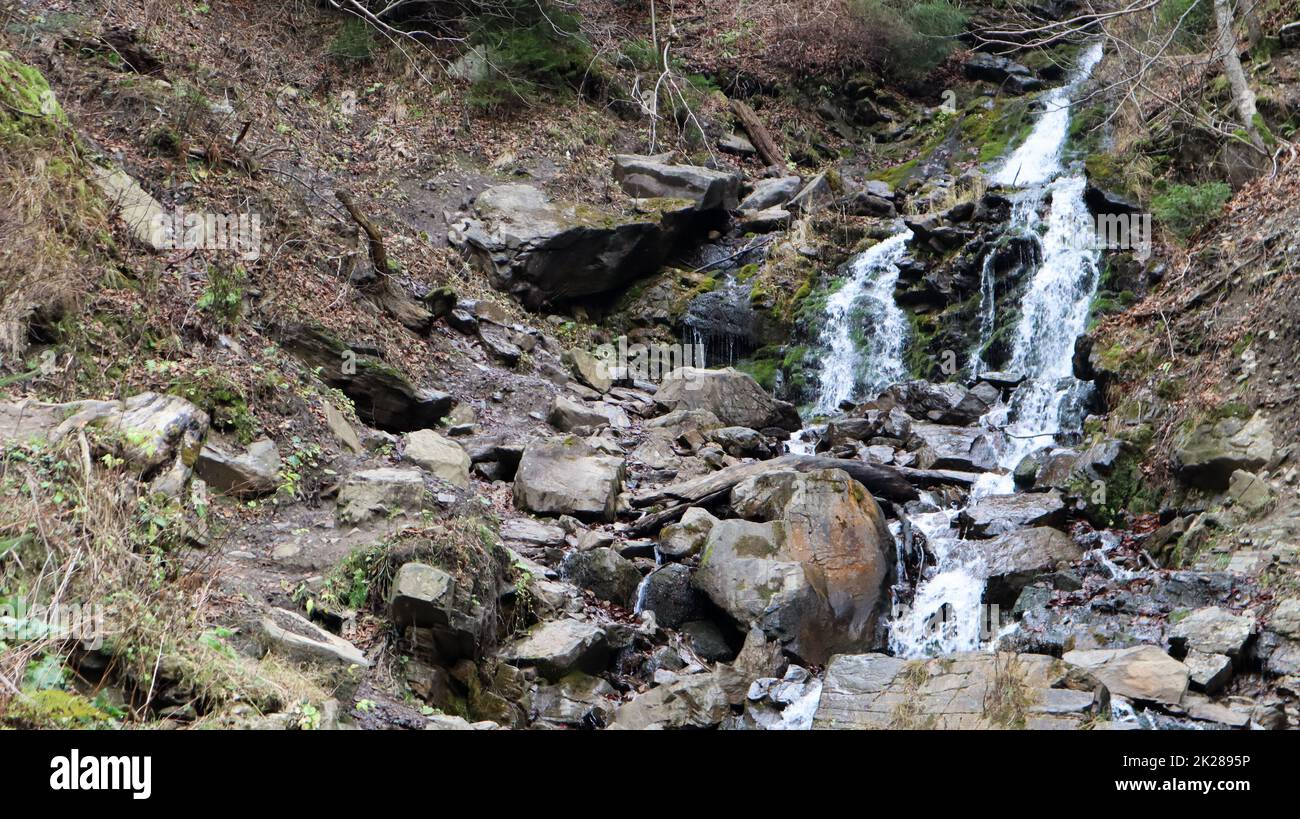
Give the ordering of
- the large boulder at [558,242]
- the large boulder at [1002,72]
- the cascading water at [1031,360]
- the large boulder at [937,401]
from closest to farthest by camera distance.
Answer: the cascading water at [1031,360]
the large boulder at [937,401]
the large boulder at [558,242]
the large boulder at [1002,72]

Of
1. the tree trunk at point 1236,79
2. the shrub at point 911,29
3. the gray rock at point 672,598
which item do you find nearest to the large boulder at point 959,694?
the gray rock at point 672,598

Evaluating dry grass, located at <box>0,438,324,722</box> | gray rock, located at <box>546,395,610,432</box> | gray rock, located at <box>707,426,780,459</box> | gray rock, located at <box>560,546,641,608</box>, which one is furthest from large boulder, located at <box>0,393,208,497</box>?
gray rock, located at <box>707,426,780,459</box>

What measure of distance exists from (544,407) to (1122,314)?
669cm

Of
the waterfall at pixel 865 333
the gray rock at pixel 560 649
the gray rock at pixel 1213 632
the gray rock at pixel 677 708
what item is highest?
the waterfall at pixel 865 333

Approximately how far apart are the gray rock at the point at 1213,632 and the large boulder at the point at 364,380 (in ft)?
22.6

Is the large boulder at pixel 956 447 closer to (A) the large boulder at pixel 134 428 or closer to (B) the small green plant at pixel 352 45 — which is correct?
(A) the large boulder at pixel 134 428

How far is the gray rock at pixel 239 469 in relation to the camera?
685 centimetres

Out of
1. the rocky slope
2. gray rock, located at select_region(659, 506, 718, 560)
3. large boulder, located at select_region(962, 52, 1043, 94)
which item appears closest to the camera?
the rocky slope

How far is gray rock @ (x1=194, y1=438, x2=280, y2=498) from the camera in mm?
6852

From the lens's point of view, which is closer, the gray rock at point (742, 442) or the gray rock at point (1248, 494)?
the gray rock at point (1248, 494)

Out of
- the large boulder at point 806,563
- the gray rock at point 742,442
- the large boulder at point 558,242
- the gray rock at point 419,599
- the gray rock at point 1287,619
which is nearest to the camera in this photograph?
the gray rock at point 1287,619

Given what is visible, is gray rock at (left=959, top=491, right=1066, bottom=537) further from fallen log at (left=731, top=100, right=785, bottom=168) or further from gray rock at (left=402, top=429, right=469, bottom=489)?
fallen log at (left=731, top=100, right=785, bottom=168)

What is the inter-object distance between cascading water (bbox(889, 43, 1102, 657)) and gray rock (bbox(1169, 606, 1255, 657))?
1633mm

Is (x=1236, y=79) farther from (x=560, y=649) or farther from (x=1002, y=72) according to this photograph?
(x=560, y=649)
